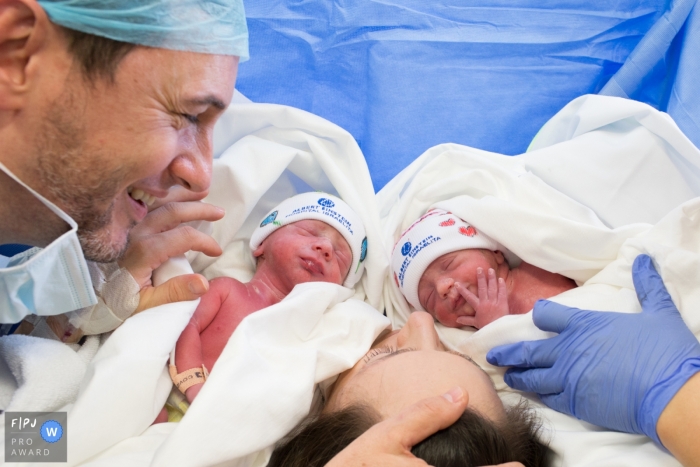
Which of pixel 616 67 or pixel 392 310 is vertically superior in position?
pixel 616 67

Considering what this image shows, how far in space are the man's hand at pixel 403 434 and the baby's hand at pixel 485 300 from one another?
0.76 meters

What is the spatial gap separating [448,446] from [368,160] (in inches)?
55.4

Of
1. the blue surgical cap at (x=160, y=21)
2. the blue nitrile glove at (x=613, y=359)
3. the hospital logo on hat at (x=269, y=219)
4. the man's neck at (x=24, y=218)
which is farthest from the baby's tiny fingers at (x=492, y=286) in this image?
the man's neck at (x=24, y=218)

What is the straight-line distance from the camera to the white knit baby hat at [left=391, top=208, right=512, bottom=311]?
2047mm

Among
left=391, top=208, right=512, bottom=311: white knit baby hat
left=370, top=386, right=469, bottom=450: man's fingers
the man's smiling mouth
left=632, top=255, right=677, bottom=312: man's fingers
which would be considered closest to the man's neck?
the man's smiling mouth

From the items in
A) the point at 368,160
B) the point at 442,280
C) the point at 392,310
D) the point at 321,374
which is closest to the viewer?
the point at 321,374

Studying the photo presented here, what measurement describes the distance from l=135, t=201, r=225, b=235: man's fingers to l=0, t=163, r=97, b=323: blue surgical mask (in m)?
0.32

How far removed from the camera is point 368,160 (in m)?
2.41

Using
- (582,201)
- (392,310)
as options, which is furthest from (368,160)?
(582,201)

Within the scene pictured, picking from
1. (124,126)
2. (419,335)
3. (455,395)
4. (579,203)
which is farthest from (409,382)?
Answer: (579,203)

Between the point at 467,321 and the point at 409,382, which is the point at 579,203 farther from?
the point at 409,382

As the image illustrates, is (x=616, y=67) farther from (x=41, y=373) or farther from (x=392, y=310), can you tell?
(x=41, y=373)

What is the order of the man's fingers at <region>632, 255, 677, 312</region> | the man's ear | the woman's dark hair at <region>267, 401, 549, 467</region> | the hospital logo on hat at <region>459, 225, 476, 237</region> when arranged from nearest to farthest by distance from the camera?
the man's ear, the woman's dark hair at <region>267, 401, 549, 467</region>, the man's fingers at <region>632, 255, 677, 312</region>, the hospital logo on hat at <region>459, 225, 476, 237</region>

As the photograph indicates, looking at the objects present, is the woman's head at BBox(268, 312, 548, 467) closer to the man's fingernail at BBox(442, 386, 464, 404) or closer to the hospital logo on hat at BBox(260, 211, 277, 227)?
the man's fingernail at BBox(442, 386, 464, 404)
